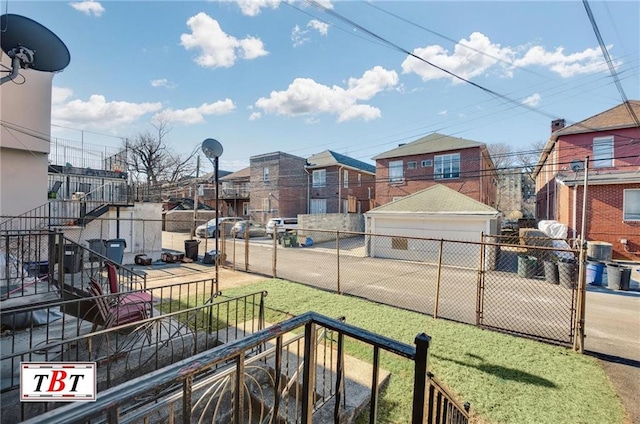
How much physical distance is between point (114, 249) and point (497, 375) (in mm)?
12784

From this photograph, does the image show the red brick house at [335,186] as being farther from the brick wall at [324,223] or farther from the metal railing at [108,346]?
the metal railing at [108,346]

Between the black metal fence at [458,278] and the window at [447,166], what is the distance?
23.5 feet

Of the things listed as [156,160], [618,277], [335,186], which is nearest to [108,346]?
[618,277]

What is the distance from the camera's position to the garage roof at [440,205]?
1326cm

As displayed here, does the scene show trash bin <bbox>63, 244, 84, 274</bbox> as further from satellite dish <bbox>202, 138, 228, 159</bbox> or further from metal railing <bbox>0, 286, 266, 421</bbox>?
satellite dish <bbox>202, 138, 228, 159</bbox>

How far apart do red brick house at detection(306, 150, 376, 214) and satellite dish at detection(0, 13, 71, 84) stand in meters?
22.9

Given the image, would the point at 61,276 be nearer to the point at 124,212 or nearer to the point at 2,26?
the point at 2,26

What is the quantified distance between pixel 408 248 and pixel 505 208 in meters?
33.6

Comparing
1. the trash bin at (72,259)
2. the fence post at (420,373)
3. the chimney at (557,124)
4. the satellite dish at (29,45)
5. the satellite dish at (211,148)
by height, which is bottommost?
the trash bin at (72,259)

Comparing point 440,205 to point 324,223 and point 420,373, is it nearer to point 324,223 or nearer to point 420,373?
point 324,223

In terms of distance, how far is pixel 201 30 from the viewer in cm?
716

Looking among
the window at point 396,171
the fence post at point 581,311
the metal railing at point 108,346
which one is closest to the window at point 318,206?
the window at point 396,171

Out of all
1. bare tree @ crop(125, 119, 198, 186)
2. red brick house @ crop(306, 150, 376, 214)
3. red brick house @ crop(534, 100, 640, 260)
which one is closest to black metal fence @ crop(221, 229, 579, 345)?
red brick house @ crop(534, 100, 640, 260)

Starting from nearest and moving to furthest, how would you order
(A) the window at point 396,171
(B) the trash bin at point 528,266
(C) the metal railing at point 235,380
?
1. (C) the metal railing at point 235,380
2. (B) the trash bin at point 528,266
3. (A) the window at point 396,171
